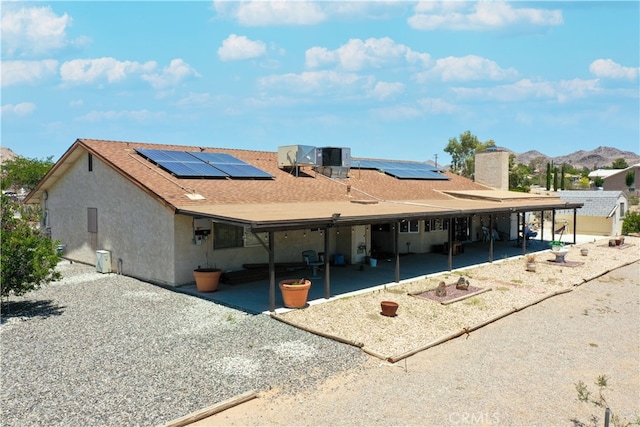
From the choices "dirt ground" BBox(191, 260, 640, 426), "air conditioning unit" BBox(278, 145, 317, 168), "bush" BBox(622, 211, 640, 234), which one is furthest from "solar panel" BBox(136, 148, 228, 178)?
"bush" BBox(622, 211, 640, 234)

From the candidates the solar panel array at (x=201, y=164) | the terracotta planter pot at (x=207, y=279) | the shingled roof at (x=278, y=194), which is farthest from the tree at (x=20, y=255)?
the solar panel array at (x=201, y=164)

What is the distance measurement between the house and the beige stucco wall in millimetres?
40

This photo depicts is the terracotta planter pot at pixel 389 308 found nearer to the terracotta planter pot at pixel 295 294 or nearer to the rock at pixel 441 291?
the terracotta planter pot at pixel 295 294

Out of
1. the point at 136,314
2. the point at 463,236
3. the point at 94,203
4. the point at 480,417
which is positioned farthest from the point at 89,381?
the point at 463,236

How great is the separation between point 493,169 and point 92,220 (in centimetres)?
2558

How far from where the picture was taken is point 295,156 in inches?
873

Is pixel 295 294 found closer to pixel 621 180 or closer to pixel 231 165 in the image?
pixel 231 165

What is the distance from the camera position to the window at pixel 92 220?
17.9 metres

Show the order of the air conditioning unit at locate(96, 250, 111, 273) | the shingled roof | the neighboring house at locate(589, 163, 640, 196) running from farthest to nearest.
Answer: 1. the neighboring house at locate(589, 163, 640, 196)
2. the air conditioning unit at locate(96, 250, 111, 273)
3. the shingled roof

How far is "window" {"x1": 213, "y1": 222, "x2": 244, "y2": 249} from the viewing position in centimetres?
1515

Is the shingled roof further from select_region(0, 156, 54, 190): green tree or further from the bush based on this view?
select_region(0, 156, 54, 190): green tree

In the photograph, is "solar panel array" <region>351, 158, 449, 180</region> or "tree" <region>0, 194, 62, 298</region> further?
"solar panel array" <region>351, 158, 449, 180</region>

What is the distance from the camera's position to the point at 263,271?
51.9 feet

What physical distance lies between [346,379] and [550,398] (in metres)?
3.34
